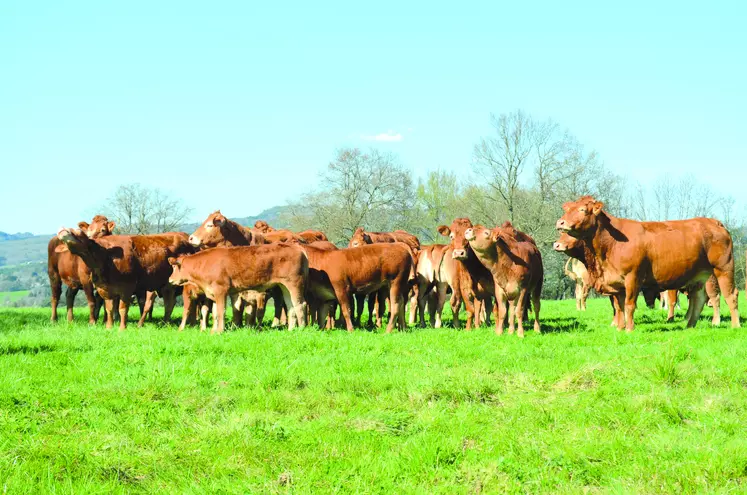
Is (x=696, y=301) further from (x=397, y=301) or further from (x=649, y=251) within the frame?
(x=397, y=301)

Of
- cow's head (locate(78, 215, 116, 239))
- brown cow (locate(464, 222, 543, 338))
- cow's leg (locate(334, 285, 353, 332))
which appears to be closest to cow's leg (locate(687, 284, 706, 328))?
Answer: brown cow (locate(464, 222, 543, 338))

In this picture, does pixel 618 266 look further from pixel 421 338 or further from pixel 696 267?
pixel 421 338

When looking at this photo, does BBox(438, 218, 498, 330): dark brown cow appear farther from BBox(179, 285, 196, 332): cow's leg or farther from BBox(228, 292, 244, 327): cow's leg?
BBox(179, 285, 196, 332): cow's leg

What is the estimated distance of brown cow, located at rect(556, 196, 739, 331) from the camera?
44.9 ft

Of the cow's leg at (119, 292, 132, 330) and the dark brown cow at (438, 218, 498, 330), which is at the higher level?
the dark brown cow at (438, 218, 498, 330)

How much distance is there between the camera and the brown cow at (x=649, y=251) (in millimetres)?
13688

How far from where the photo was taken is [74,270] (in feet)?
54.9

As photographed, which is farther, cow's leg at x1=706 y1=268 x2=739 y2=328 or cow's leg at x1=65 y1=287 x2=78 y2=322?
cow's leg at x1=65 y1=287 x2=78 y2=322

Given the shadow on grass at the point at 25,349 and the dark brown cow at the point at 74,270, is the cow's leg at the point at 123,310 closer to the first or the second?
the dark brown cow at the point at 74,270

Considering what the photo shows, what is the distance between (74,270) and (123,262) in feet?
7.65

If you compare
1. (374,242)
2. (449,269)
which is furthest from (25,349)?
(374,242)

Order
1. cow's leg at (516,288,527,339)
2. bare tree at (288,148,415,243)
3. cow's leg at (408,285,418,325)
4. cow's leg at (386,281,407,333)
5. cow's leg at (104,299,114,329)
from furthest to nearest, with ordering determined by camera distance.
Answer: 1. bare tree at (288,148,415,243)
2. cow's leg at (408,285,418,325)
3. cow's leg at (104,299,114,329)
4. cow's leg at (386,281,407,333)
5. cow's leg at (516,288,527,339)

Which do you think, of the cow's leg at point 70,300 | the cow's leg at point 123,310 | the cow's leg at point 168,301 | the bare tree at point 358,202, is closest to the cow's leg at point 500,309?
the cow's leg at point 123,310

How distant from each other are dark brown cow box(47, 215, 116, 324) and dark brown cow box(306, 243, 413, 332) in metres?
4.98
